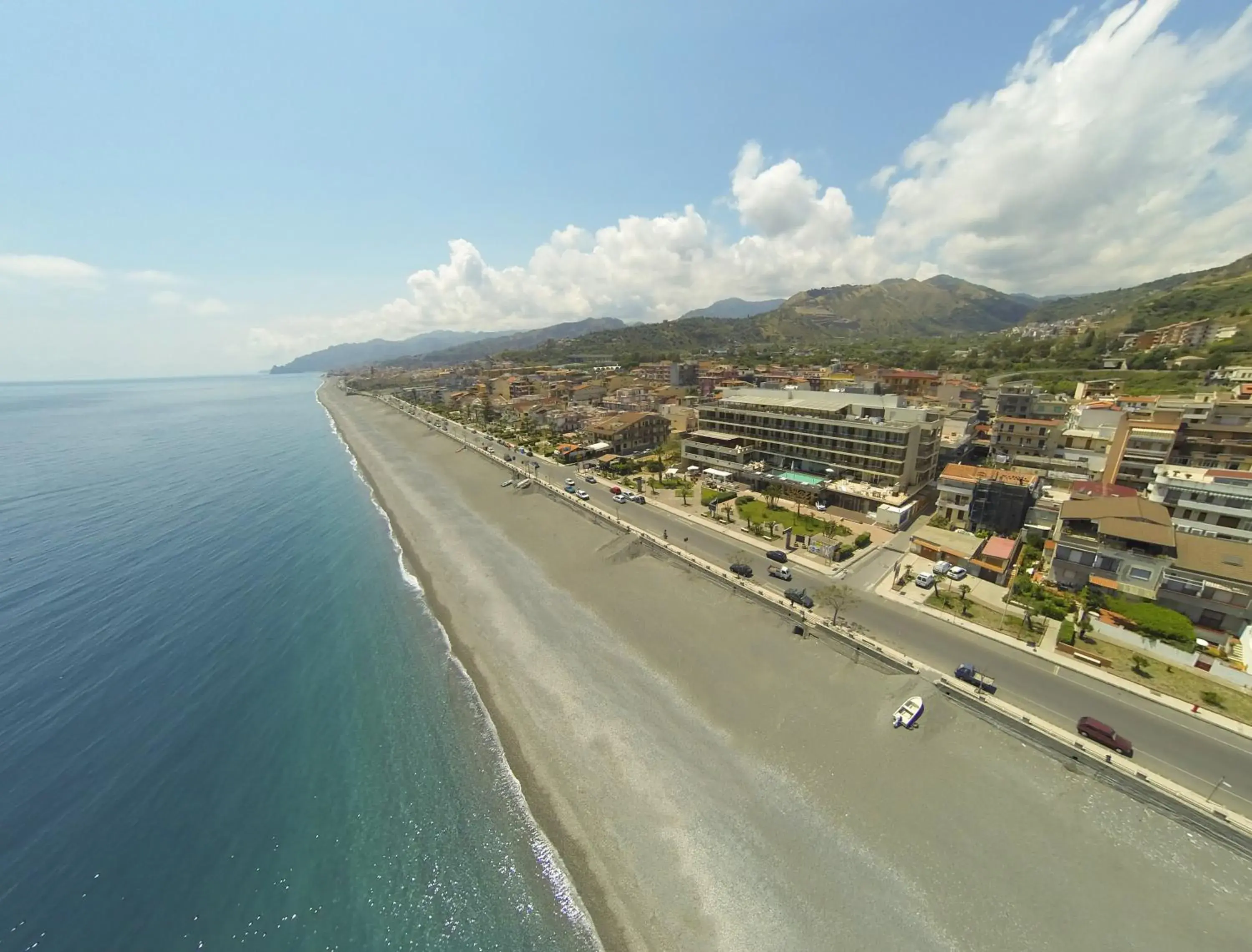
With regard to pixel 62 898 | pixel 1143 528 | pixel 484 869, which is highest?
pixel 1143 528

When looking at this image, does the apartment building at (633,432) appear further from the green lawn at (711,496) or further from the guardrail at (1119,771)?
the guardrail at (1119,771)

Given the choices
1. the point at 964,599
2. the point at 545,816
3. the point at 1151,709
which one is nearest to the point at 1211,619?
the point at 1151,709

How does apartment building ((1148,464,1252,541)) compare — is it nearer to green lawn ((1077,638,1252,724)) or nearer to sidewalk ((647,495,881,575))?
green lawn ((1077,638,1252,724))

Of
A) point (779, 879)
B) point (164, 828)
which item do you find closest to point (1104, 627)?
point (779, 879)

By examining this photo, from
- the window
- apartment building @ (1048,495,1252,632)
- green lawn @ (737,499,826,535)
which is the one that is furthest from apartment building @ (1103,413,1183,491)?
green lawn @ (737,499,826,535)

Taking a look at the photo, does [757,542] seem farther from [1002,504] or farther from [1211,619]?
[1211,619]

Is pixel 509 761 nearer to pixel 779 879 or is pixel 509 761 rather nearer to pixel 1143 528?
pixel 779 879
